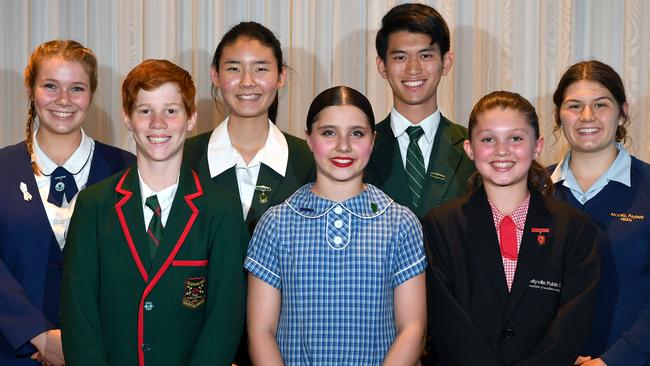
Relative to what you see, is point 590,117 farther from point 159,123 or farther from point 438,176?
point 159,123

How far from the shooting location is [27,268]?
10.2ft

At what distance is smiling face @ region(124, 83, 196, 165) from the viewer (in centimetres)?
289

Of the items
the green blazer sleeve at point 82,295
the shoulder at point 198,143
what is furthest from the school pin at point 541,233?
the green blazer sleeve at point 82,295

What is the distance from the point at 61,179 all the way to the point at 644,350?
2104 mm

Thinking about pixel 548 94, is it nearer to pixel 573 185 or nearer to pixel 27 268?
pixel 573 185

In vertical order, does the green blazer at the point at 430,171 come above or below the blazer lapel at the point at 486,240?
above

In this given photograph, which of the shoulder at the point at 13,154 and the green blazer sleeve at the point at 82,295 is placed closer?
the green blazer sleeve at the point at 82,295

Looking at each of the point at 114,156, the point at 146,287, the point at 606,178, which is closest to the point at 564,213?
the point at 606,178

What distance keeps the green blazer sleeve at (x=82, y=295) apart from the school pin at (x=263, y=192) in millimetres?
675

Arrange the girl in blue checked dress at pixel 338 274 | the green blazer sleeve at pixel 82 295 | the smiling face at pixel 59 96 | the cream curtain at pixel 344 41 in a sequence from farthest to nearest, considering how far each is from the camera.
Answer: the cream curtain at pixel 344 41, the smiling face at pixel 59 96, the girl in blue checked dress at pixel 338 274, the green blazer sleeve at pixel 82 295

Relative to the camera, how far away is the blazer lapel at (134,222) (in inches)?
110

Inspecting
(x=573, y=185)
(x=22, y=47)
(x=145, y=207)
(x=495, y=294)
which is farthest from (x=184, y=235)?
(x=22, y=47)

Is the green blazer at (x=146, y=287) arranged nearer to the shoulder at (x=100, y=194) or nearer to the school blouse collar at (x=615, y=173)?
the shoulder at (x=100, y=194)

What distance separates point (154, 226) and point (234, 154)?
579 mm
